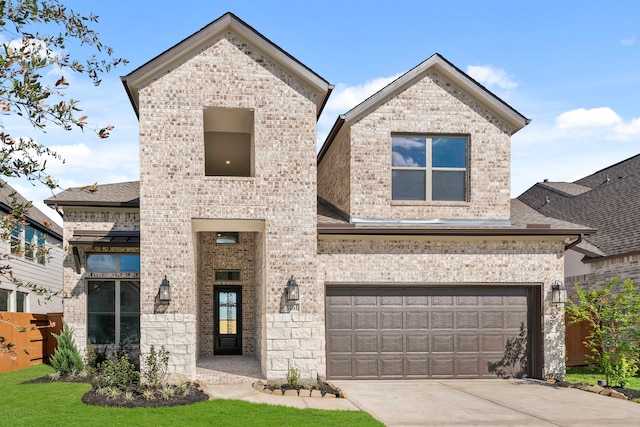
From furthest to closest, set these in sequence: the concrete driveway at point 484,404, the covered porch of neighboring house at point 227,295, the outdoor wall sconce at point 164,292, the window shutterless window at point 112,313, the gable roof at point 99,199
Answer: the covered porch of neighboring house at point 227,295 → the window shutterless window at point 112,313 → the gable roof at point 99,199 → the outdoor wall sconce at point 164,292 → the concrete driveway at point 484,404

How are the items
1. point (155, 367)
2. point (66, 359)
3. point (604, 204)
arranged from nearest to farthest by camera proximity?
point (155, 367) → point (66, 359) → point (604, 204)

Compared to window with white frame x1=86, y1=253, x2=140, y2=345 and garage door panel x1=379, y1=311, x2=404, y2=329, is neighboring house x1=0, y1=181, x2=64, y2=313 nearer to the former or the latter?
window with white frame x1=86, y1=253, x2=140, y2=345

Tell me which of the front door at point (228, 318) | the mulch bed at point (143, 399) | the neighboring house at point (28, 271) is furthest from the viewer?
the neighboring house at point (28, 271)

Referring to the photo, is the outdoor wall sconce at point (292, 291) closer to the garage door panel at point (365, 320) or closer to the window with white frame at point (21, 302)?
the garage door panel at point (365, 320)

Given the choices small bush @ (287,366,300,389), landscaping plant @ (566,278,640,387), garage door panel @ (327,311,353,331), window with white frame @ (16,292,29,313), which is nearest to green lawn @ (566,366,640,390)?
landscaping plant @ (566,278,640,387)

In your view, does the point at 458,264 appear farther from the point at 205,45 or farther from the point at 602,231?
the point at 205,45

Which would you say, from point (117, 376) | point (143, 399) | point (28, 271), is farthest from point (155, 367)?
point (28, 271)

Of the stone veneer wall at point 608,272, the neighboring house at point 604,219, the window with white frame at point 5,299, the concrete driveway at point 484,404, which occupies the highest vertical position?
the neighboring house at point 604,219

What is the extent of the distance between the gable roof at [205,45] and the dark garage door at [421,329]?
5.27 metres

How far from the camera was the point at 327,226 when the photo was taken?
1303 cm

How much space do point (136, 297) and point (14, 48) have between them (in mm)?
11535

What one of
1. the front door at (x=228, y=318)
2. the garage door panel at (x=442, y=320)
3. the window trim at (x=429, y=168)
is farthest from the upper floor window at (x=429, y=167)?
the front door at (x=228, y=318)

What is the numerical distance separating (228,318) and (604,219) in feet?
43.3

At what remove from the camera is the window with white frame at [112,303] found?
14359 mm
